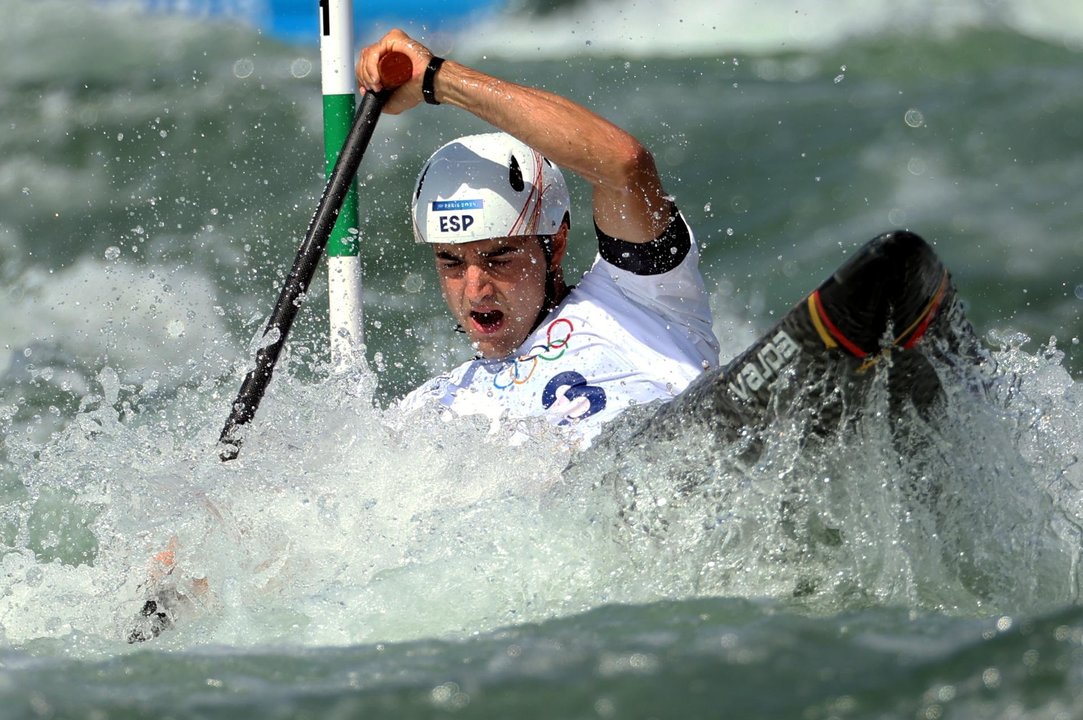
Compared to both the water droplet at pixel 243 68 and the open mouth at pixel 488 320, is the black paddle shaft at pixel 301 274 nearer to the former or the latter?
the open mouth at pixel 488 320

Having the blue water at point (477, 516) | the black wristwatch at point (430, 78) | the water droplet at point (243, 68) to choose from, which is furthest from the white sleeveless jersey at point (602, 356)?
the water droplet at point (243, 68)

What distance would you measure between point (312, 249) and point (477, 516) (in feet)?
3.76

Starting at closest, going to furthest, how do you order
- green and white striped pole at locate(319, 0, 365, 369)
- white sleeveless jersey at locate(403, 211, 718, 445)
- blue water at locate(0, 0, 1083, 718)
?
blue water at locate(0, 0, 1083, 718), white sleeveless jersey at locate(403, 211, 718, 445), green and white striped pole at locate(319, 0, 365, 369)

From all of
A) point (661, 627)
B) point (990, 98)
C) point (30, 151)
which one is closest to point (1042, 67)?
point (990, 98)

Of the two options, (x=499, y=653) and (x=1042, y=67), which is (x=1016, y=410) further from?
(x=1042, y=67)

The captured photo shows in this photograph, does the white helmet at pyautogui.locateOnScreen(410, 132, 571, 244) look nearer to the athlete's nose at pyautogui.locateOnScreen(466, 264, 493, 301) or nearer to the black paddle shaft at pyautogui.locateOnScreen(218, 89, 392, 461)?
the athlete's nose at pyautogui.locateOnScreen(466, 264, 493, 301)

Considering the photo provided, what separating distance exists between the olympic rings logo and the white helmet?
304 millimetres

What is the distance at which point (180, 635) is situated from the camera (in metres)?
3.43

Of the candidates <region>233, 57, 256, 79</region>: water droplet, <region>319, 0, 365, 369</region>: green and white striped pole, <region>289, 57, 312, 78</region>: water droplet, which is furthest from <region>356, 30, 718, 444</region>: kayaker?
<region>233, 57, 256, 79</region>: water droplet

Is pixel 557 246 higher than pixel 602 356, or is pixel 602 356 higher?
pixel 557 246

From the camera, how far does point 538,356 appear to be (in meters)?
4.25

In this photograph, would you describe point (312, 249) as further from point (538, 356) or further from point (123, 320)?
point (123, 320)

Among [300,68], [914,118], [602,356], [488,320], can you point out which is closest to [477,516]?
[602,356]

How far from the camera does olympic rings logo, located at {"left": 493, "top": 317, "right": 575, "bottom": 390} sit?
4.23 metres
